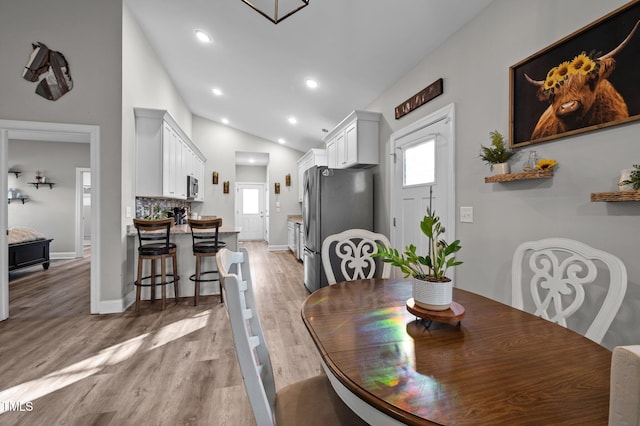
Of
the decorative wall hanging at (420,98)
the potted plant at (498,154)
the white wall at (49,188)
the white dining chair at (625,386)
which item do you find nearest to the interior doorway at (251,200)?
the white wall at (49,188)

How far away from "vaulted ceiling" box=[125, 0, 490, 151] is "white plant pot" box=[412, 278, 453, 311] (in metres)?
2.29

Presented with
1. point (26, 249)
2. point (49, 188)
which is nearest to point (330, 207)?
point (26, 249)

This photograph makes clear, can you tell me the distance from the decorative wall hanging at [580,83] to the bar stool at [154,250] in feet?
11.1

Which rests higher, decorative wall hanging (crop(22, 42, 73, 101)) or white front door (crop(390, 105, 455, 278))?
decorative wall hanging (crop(22, 42, 73, 101))

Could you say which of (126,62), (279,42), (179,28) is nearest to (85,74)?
(126,62)

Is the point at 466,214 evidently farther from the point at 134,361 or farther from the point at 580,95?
the point at 134,361

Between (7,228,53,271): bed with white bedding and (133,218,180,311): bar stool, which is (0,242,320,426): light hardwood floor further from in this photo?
(7,228,53,271): bed with white bedding

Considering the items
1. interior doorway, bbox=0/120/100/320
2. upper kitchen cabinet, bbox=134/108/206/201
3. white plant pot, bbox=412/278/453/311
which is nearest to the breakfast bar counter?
interior doorway, bbox=0/120/100/320

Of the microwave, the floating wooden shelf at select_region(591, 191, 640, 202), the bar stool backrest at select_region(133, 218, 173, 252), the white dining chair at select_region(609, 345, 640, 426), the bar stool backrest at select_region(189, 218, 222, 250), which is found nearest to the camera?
the white dining chair at select_region(609, 345, 640, 426)

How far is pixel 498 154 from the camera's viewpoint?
6.53 feet

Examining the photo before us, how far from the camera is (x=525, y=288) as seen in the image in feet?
6.30

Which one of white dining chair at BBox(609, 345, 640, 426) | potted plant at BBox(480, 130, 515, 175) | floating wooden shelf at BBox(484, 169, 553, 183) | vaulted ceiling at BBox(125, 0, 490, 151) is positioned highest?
vaulted ceiling at BBox(125, 0, 490, 151)

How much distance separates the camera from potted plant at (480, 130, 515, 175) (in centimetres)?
197

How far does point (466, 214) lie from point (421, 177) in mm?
773
